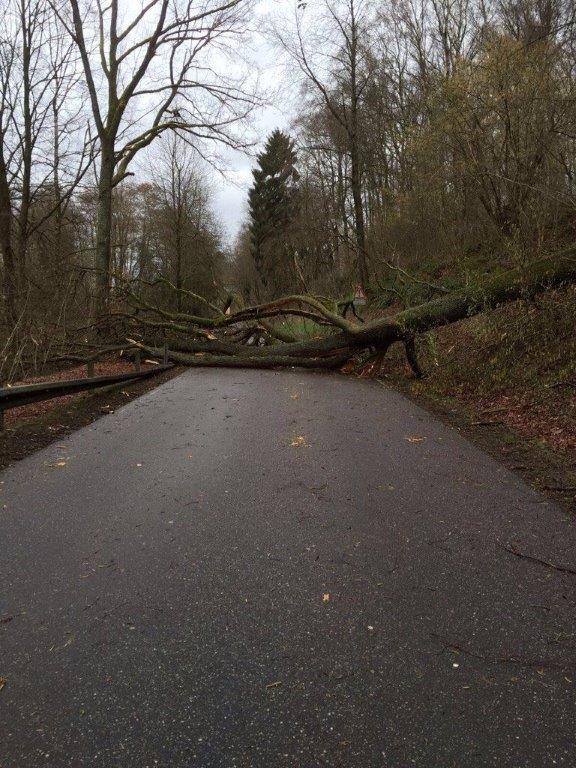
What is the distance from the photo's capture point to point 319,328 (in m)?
16.9

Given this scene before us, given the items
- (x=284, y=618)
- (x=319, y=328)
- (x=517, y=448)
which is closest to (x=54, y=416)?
(x=284, y=618)

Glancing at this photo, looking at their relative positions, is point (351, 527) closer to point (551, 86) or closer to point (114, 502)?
point (114, 502)

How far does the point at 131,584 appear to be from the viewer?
2695mm

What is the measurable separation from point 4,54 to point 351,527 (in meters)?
20.1

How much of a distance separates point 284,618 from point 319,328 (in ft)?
48.6

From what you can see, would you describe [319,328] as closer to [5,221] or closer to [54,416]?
[5,221]

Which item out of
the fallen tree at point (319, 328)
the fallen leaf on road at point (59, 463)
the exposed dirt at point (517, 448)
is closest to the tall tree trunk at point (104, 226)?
the fallen tree at point (319, 328)

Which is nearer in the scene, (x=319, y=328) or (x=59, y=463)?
(x=59, y=463)

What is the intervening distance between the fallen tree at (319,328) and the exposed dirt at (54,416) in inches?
135

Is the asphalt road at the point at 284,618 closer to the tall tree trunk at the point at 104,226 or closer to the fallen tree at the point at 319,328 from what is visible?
the fallen tree at the point at 319,328

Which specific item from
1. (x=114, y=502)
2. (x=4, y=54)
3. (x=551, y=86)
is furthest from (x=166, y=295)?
(x=114, y=502)

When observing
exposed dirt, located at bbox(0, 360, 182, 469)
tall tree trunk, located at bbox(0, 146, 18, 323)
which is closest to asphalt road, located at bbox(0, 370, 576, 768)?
exposed dirt, located at bbox(0, 360, 182, 469)

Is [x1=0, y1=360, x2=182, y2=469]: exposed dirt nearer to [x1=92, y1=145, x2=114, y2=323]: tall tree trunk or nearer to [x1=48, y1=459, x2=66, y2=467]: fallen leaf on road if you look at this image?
[x1=48, y1=459, x2=66, y2=467]: fallen leaf on road

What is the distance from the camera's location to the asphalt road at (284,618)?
5.71ft
